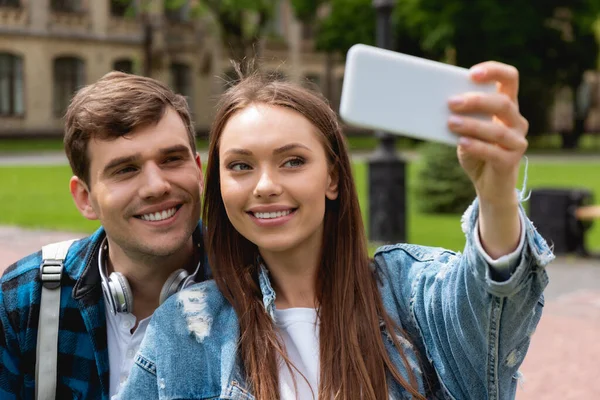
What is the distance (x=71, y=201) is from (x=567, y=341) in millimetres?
10414

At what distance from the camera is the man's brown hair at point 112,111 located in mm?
2416

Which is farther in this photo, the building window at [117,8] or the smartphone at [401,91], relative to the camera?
the building window at [117,8]

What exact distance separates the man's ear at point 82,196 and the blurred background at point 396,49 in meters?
3.24

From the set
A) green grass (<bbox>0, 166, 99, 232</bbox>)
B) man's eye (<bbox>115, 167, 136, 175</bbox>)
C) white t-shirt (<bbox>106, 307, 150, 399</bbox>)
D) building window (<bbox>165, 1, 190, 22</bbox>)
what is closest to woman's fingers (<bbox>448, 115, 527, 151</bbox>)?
man's eye (<bbox>115, 167, 136, 175</bbox>)

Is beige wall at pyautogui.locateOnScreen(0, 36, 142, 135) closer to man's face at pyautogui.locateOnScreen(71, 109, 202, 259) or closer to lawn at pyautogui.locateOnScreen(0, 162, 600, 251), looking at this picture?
lawn at pyautogui.locateOnScreen(0, 162, 600, 251)

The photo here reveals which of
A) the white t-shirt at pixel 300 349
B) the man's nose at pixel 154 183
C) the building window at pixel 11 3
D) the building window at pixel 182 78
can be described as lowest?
the white t-shirt at pixel 300 349

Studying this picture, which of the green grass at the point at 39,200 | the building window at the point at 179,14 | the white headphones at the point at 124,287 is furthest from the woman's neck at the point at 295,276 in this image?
the building window at the point at 179,14

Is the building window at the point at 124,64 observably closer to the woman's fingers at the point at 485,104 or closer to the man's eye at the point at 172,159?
the man's eye at the point at 172,159

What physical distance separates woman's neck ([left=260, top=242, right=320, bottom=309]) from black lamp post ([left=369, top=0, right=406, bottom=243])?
7281mm

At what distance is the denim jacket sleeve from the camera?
64.9 inches

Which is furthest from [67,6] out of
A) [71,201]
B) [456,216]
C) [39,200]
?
[456,216]

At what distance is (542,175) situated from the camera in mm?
18875

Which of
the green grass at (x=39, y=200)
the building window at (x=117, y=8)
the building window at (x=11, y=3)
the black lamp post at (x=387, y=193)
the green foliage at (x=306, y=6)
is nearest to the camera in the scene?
the black lamp post at (x=387, y=193)

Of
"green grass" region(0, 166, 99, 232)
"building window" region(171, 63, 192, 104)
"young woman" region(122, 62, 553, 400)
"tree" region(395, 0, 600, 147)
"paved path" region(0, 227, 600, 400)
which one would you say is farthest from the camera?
"building window" region(171, 63, 192, 104)
